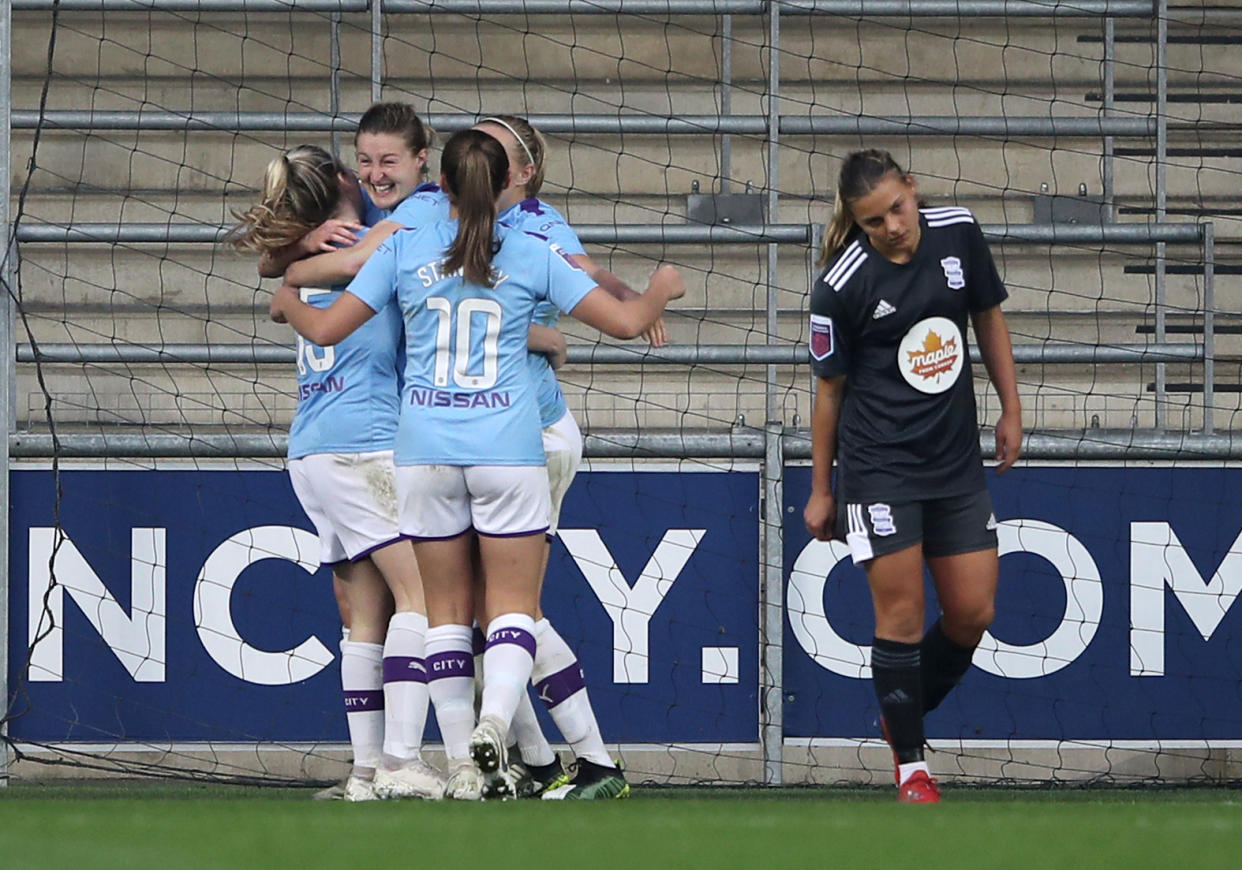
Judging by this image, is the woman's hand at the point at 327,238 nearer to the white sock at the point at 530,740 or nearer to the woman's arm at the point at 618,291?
the woman's arm at the point at 618,291

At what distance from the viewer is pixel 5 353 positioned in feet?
15.7

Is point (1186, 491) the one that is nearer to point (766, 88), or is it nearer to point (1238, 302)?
point (1238, 302)

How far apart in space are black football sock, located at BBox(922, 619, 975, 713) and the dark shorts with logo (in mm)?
244

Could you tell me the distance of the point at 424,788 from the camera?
3.50 meters

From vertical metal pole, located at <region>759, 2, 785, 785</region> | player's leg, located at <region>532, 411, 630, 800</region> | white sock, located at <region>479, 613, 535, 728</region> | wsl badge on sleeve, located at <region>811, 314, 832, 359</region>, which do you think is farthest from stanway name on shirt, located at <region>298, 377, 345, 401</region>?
vertical metal pole, located at <region>759, 2, 785, 785</region>

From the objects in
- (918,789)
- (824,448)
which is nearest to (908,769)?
(918,789)

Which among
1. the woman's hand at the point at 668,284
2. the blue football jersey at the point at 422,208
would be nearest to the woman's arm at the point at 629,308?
the woman's hand at the point at 668,284

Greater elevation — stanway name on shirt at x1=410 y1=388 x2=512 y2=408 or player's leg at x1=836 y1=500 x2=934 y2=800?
stanway name on shirt at x1=410 y1=388 x2=512 y2=408

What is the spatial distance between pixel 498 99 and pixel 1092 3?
298cm

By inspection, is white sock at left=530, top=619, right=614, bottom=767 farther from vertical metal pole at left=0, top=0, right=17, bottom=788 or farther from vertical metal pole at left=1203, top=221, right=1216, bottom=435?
vertical metal pole at left=1203, top=221, right=1216, bottom=435

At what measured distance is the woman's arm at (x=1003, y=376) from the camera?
3.72 m

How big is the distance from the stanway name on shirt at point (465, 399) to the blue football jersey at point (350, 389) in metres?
0.38

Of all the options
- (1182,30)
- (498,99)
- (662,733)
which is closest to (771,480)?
(662,733)

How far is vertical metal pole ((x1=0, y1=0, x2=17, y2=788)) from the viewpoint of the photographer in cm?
472
